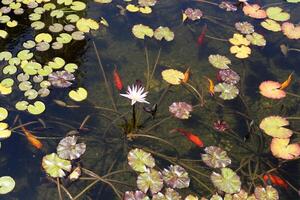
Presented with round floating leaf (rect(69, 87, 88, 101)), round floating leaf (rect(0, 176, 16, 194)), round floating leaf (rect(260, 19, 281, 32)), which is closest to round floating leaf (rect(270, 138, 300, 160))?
round floating leaf (rect(260, 19, 281, 32))

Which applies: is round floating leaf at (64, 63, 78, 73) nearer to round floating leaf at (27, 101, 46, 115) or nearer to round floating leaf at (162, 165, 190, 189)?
round floating leaf at (27, 101, 46, 115)

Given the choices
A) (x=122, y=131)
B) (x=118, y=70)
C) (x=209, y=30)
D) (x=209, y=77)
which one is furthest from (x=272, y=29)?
(x=122, y=131)

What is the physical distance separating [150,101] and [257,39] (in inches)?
55.4

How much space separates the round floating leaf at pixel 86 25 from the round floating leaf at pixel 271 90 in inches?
71.9

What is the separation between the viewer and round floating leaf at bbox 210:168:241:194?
290 cm

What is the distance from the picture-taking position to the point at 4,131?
3225mm

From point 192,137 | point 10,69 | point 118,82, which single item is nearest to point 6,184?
point 10,69

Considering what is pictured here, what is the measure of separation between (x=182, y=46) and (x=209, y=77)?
0.51m

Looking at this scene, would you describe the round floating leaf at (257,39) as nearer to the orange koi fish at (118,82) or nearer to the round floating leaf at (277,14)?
the round floating leaf at (277,14)

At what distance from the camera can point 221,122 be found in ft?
11.4

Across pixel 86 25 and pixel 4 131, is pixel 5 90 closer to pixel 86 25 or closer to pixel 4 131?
pixel 4 131

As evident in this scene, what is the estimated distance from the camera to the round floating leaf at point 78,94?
349 cm

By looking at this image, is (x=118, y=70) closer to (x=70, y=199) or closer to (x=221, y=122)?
(x=221, y=122)

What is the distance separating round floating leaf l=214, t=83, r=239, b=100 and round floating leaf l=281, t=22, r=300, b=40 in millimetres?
1103
